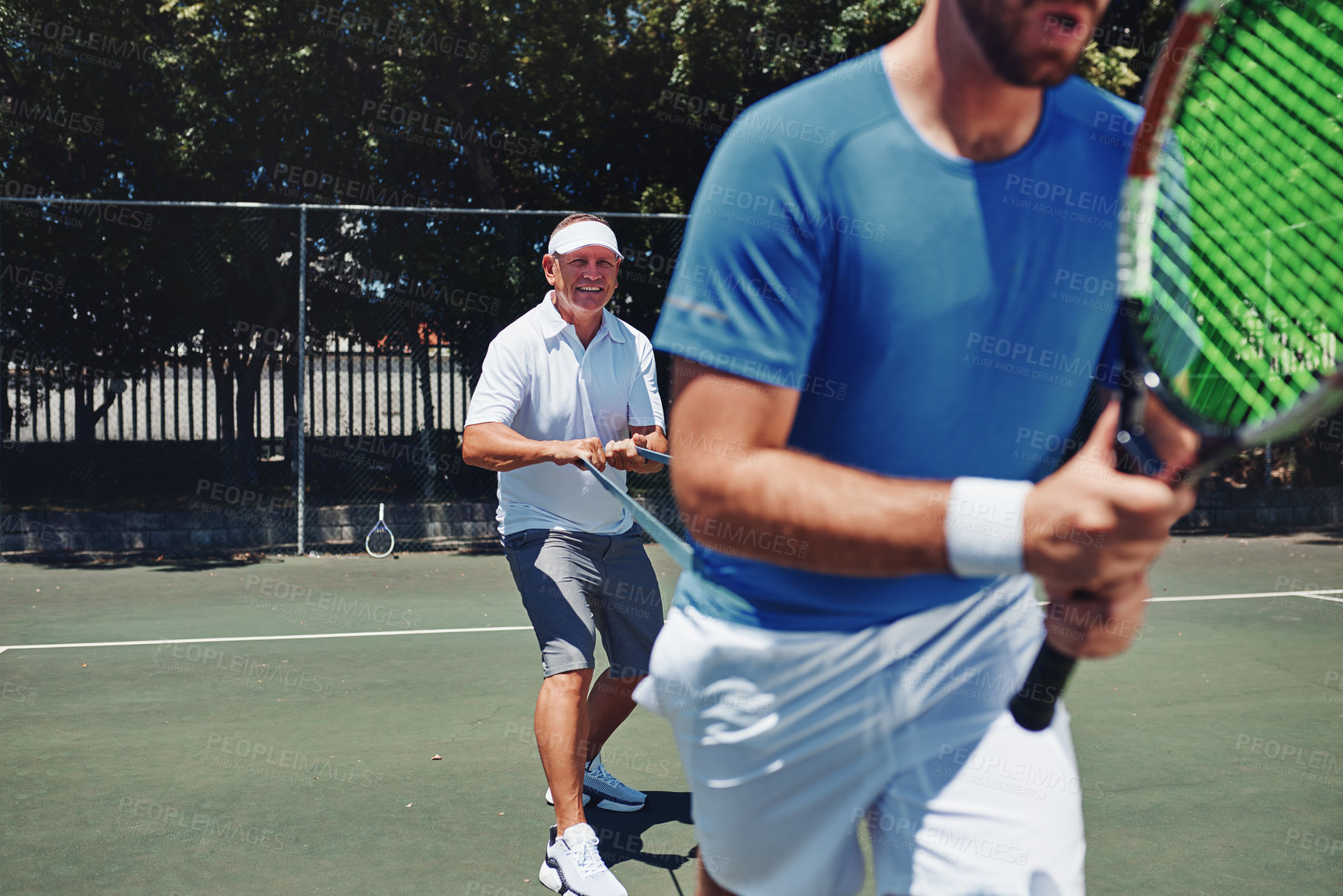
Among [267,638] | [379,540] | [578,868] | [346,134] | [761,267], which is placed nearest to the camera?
[761,267]

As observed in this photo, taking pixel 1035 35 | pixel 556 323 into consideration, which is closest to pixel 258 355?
pixel 556 323

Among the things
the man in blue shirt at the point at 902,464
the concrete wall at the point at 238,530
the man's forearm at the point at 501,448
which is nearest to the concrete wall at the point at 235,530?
the concrete wall at the point at 238,530

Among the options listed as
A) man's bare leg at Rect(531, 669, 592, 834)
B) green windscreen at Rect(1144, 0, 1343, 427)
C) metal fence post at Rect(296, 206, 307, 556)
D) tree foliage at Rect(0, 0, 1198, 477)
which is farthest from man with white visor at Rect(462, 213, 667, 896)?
tree foliage at Rect(0, 0, 1198, 477)

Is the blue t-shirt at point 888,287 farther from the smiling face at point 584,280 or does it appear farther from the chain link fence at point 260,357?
the chain link fence at point 260,357

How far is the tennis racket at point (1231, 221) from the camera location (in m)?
1.23

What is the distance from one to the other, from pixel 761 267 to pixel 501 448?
2.55 metres

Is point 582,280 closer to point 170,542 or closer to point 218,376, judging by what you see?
point 170,542

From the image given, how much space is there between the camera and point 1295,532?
13.0 meters

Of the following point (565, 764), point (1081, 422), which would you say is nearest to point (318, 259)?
point (1081, 422)

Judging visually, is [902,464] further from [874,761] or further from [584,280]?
[584,280]

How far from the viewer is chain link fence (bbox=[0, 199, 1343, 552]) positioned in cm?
1220

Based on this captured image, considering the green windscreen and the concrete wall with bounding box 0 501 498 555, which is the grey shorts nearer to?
the green windscreen

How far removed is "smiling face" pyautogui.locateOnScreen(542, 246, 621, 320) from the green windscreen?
289 cm

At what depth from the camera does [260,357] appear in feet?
43.3
